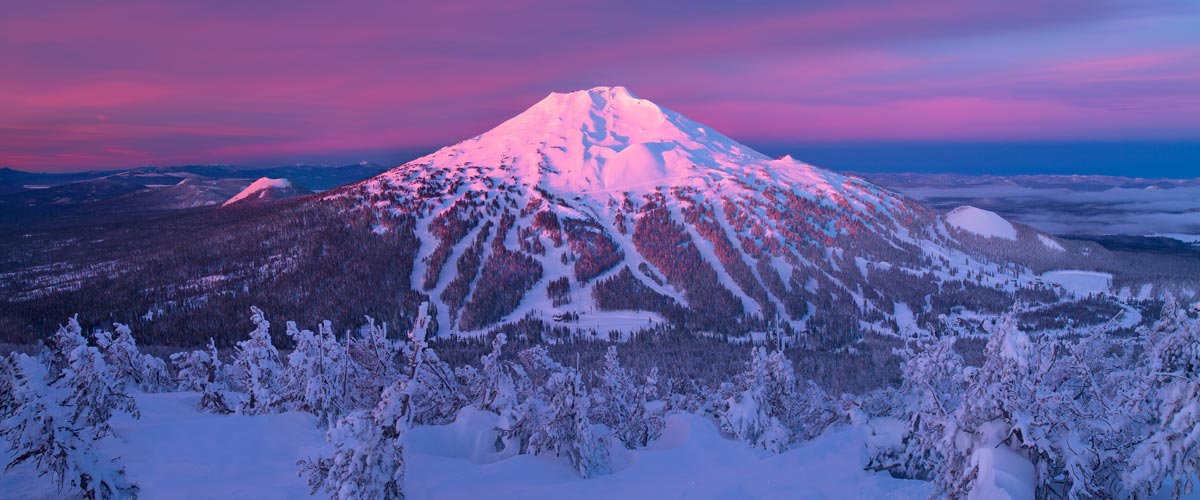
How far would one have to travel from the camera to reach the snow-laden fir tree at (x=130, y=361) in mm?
37938

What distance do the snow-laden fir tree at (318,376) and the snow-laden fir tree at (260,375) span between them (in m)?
0.99

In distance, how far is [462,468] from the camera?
63.6ft

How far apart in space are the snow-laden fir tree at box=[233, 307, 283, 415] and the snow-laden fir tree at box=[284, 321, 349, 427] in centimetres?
99

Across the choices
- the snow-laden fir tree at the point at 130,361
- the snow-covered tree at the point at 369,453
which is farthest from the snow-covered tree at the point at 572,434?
the snow-laden fir tree at the point at 130,361

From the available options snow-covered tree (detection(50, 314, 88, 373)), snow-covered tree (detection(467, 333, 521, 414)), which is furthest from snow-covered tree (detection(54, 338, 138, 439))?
snow-covered tree (detection(50, 314, 88, 373))

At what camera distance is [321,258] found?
161 m

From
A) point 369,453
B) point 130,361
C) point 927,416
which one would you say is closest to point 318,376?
point 369,453

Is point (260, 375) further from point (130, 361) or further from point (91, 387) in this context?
point (130, 361)

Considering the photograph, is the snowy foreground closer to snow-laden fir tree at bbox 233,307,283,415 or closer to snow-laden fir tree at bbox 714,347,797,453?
snow-laden fir tree at bbox 233,307,283,415

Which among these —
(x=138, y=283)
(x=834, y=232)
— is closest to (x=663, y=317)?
(x=834, y=232)

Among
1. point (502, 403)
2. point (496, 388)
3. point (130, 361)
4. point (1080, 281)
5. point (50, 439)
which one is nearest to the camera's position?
point (50, 439)

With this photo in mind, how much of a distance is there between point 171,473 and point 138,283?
175 m

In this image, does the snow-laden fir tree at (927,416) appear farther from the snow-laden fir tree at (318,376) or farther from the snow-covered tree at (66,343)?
the snow-covered tree at (66,343)

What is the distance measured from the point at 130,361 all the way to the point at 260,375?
646 inches
